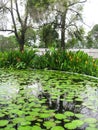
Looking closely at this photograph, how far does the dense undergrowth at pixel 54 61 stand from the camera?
966 centimetres

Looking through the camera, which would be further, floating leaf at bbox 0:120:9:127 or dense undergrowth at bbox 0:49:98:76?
dense undergrowth at bbox 0:49:98:76

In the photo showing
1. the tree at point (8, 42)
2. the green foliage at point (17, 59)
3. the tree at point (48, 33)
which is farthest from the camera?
the tree at point (8, 42)

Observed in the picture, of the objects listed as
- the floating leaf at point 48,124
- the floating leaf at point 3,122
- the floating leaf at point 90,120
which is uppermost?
the floating leaf at point 3,122

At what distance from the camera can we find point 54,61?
37.3ft

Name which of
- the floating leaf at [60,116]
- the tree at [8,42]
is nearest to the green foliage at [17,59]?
the floating leaf at [60,116]

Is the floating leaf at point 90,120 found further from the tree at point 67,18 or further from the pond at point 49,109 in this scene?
the tree at point 67,18

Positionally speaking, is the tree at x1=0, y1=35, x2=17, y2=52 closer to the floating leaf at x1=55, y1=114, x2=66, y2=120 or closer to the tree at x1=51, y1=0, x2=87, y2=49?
the tree at x1=51, y1=0, x2=87, y2=49

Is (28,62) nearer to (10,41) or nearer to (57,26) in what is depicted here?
(57,26)

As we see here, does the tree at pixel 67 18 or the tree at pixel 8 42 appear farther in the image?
the tree at pixel 8 42

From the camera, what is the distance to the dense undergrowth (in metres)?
9.66

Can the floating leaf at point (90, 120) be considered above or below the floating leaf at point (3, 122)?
below

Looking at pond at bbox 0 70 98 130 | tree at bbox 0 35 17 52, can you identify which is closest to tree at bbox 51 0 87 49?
pond at bbox 0 70 98 130

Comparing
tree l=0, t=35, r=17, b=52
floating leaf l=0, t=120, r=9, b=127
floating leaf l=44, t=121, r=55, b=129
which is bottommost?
floating leaf l=44, t=121, r=55, b=129

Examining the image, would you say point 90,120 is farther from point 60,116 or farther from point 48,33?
point 48,33
